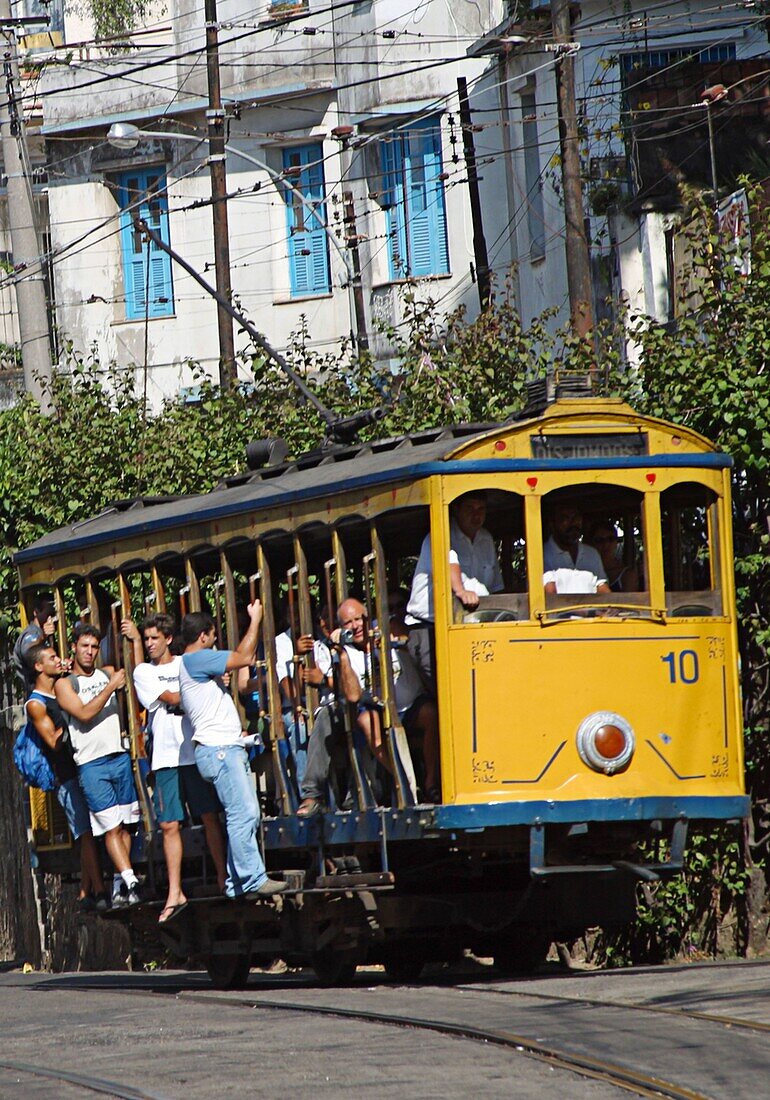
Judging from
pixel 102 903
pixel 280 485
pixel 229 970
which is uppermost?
pixel 280 485

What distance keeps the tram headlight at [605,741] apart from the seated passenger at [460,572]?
0.85 m

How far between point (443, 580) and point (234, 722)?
2.01 m

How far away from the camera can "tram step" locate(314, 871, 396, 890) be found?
492 inches

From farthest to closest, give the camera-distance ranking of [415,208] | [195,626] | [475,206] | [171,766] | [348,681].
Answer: [415,208] → [475,206] → [171,766] → [195,626] → [348,681]

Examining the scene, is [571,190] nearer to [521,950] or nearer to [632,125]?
[632,125]

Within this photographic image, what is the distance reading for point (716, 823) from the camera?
12.5 metres

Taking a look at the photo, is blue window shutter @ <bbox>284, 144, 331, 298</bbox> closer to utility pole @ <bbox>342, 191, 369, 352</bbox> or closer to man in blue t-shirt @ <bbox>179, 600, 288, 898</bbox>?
utility pole @ <bbox>342, 191, 369, 352</bbox>

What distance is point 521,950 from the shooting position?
45.4ft

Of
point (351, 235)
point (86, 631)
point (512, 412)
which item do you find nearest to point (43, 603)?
point (86, 631)

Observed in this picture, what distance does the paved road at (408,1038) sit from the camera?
343 inches

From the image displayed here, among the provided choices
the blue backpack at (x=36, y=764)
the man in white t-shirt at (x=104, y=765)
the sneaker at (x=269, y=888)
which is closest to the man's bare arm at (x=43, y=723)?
the blue backpack at (x=36, y=764)

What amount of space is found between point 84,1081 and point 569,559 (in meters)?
4.40

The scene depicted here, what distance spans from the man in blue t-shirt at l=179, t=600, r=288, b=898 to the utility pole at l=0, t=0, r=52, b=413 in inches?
395

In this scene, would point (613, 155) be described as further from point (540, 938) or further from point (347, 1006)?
point (347, 1006)
